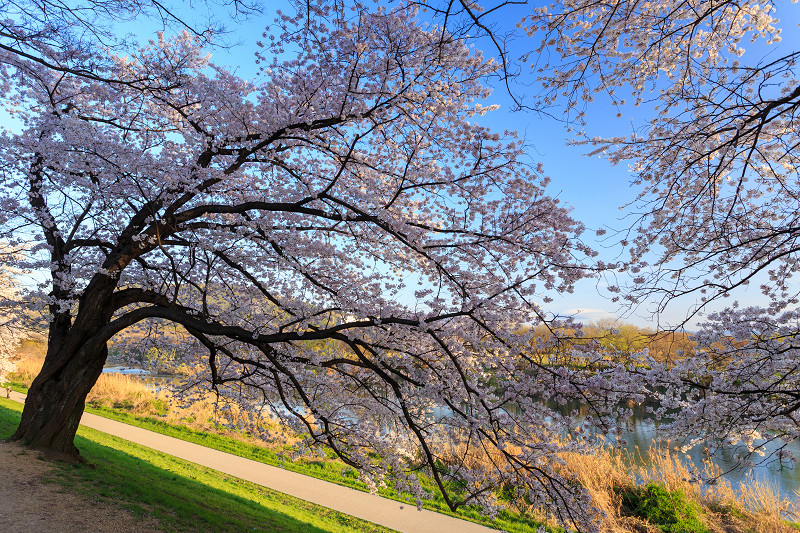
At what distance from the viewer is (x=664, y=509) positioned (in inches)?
340

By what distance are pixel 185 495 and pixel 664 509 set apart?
8848 millimetres

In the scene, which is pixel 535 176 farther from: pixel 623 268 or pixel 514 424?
pixel 514 424

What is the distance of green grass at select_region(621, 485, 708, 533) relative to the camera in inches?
329

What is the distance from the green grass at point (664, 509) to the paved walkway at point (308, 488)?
3.20m

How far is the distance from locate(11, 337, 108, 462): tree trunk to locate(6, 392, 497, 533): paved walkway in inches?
154

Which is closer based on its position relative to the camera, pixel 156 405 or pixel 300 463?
pixel 300 463

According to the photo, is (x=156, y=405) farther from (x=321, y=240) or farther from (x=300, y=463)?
(x=321, y=240)

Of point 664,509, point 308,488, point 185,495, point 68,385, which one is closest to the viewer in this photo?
point 185,495

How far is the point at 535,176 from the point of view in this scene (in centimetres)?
572

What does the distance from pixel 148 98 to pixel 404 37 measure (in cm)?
540

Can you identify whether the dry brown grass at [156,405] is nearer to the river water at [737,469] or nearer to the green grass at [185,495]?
the river water at [737,469]

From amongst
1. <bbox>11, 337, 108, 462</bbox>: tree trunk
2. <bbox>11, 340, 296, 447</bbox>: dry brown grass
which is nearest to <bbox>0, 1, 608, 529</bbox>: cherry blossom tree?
<bbox>11, 337, 108, 462</bbox>: tree trunk

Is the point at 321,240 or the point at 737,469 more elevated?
the point at 321,240

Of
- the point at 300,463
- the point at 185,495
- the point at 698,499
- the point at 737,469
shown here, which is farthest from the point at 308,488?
the point at 737,469
